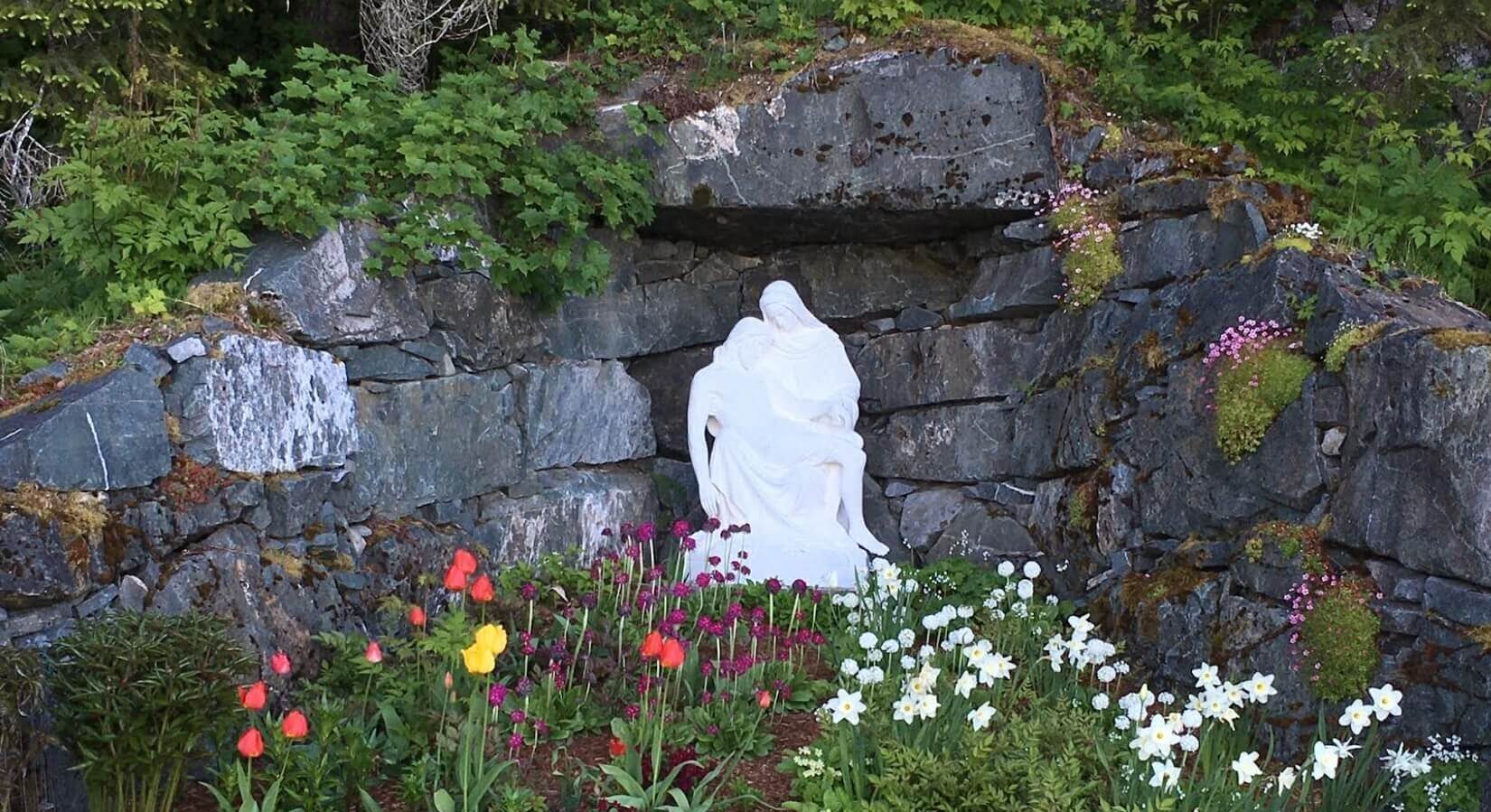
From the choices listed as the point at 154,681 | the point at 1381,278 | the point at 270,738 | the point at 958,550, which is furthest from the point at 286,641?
the point at 1381,278

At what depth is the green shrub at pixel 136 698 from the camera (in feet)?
11.0

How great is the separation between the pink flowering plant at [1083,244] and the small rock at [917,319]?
3.03 feet

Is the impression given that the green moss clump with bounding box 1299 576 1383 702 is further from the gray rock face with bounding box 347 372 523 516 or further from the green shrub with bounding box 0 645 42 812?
the green shrub with bounding box 0 645 42 812

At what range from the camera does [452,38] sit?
762 cm

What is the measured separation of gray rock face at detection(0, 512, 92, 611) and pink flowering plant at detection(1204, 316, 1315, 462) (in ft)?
13.2

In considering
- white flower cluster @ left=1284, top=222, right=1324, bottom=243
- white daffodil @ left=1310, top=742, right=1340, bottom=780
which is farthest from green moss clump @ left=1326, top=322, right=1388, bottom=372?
white daffodil @ left=1310, top=742, right=1340, bottom=780

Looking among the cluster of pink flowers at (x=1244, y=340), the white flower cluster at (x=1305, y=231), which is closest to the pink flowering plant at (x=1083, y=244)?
the white flower cluster at (x=1305, y=231)

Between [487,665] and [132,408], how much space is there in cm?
197

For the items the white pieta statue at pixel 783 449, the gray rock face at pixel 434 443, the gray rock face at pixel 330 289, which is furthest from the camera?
the white pieta statue at pixel 783 449

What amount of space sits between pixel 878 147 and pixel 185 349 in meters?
3.59

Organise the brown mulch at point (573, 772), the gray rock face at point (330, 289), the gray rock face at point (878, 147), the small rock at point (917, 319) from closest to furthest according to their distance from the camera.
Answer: the brown mulch at point (573, 772) → the gray rock face at point (330, 289) → the gray rock face at point (878, 147) → the small rock at point (917, 319)

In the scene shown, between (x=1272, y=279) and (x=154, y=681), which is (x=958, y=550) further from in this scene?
(x=154, y=681)

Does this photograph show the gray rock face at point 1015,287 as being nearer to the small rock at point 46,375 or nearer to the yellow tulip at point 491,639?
the yellow tulip at point 491,639

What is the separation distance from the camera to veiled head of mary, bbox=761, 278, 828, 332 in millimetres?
6883
